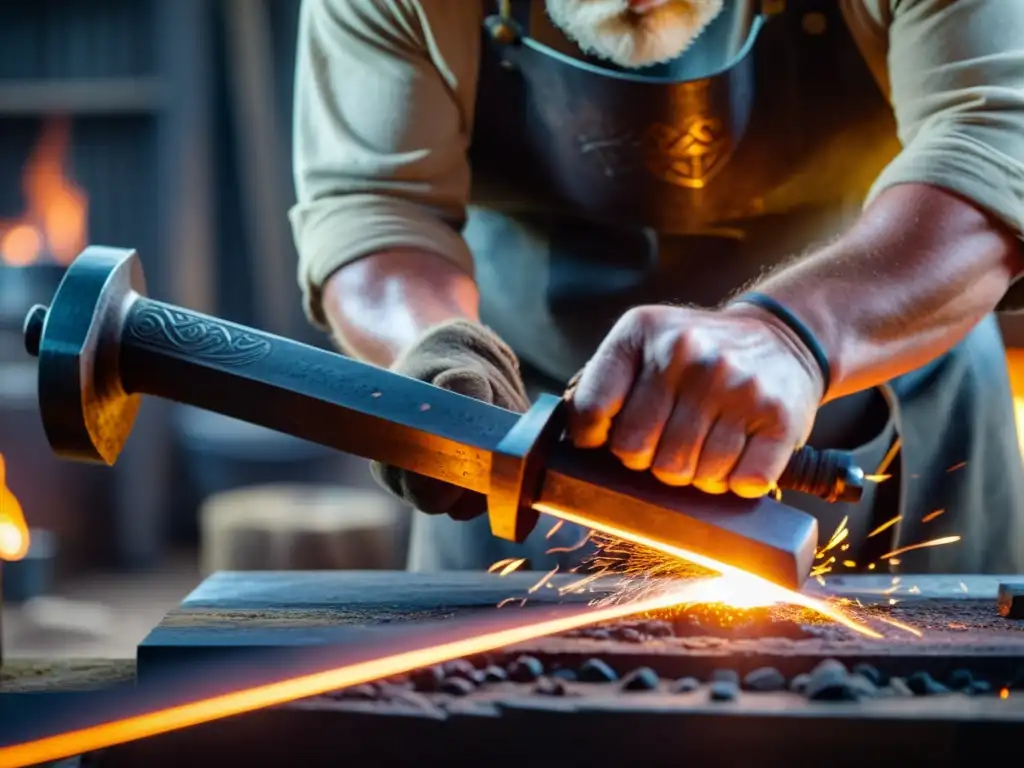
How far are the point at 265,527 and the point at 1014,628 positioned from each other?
1991 millimetres

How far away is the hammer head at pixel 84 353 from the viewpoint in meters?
0.89

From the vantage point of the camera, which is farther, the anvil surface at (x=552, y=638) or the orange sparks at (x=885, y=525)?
the orange sparks at (x=885, y=525)

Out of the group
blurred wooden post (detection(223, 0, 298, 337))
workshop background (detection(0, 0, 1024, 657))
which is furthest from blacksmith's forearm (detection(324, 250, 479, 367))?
blurred wooden post (detection(223, 0, 298, 337))

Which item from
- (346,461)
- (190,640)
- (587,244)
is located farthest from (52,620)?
(190,640)

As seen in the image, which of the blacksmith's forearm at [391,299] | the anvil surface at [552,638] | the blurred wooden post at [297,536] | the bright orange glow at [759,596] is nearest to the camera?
the anvil surface at [552,638]

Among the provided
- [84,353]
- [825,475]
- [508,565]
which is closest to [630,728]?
[825,475]

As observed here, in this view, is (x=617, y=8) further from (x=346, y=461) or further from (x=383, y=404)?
(x=346, y=461)

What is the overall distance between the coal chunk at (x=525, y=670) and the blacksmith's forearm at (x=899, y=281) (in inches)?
15.3

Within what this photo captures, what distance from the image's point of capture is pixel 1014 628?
3.25 ft

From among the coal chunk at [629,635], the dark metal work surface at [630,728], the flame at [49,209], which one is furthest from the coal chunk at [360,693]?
the flame at [49,209]

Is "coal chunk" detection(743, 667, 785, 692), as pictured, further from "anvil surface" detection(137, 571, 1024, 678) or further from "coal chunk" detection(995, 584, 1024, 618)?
"coal chunk" detection(995, 584, 1024, 618)

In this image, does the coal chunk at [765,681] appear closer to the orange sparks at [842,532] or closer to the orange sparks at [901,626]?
the orange sparks at [901,626]

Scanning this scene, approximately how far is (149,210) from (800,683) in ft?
11.6

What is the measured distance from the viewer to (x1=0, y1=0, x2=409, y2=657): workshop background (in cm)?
375
